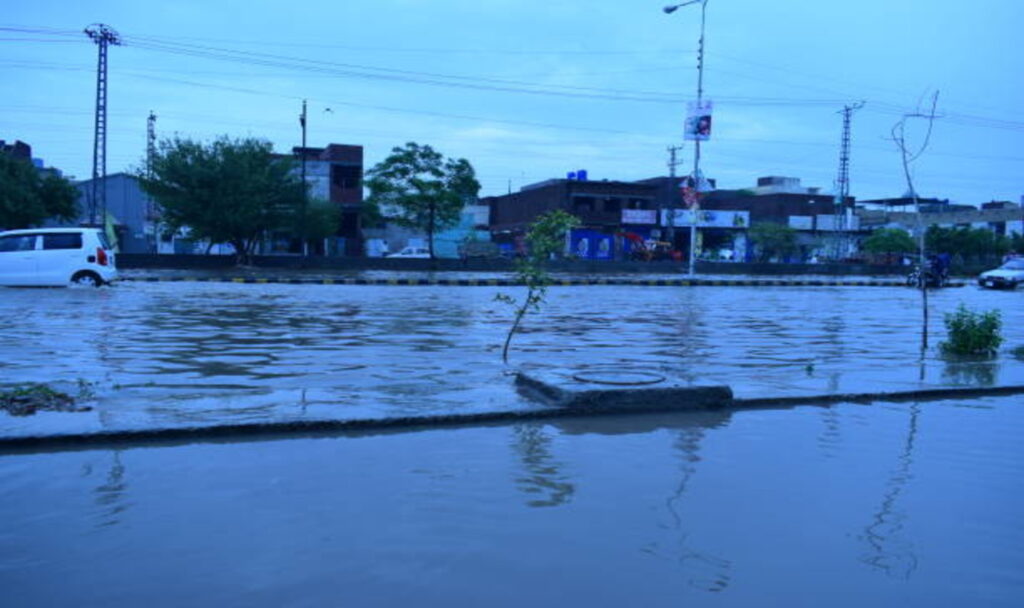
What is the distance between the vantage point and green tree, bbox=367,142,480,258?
1791 inches

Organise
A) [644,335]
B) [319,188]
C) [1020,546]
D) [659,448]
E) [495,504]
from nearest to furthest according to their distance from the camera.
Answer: [1020,546], [495,504], [659,448], [644,335], [319,188]

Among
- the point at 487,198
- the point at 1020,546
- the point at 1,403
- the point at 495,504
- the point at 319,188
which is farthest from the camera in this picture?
the point at 487,198

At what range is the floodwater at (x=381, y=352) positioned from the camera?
636 cm

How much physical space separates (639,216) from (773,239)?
36.3 ft

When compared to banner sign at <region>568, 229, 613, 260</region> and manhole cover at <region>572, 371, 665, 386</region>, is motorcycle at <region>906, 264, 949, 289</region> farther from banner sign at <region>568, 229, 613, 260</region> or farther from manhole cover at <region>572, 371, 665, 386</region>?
manhole cover at <region>572, 371, 665, 386</region>

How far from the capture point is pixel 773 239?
2522 inches

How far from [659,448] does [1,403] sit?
473 centimetres

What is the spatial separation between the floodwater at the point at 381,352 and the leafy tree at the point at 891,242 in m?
54.0

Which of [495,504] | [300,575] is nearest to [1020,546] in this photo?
[495,504]

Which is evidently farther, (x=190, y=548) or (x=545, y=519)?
(x=545, y=519)

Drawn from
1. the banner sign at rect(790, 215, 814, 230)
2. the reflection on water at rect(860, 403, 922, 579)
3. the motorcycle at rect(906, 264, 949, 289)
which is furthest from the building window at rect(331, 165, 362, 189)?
the reflection on water at rect(860, 403, 922, 579)

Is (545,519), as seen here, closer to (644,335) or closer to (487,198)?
(644,335)

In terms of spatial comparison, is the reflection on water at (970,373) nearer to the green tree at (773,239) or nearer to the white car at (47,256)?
the white car at (47,256)

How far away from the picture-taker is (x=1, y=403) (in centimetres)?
583
